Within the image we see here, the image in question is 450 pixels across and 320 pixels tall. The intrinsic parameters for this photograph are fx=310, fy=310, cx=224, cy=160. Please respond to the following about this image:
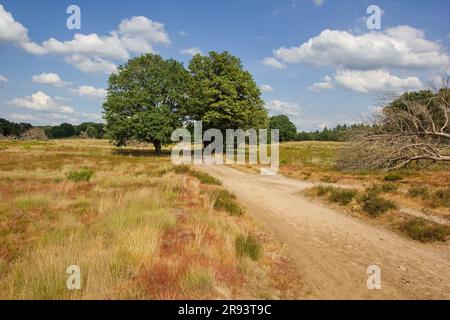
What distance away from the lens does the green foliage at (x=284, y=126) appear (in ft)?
386

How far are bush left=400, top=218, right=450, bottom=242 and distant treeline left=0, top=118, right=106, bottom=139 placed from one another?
114 meters

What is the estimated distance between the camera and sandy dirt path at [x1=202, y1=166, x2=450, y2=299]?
218 inches

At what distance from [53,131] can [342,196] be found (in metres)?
163

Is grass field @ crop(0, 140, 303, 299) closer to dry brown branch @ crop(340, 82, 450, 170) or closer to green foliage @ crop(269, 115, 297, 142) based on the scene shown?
dry brown branch @ crop(340, 82, 450, 170)

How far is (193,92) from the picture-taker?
4062cm

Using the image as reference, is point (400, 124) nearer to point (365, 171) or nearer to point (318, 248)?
point (365, 171)

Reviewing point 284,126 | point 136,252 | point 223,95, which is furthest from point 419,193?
point 284,126

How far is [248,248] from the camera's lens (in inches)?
261

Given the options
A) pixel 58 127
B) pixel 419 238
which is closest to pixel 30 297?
pixel 419 238

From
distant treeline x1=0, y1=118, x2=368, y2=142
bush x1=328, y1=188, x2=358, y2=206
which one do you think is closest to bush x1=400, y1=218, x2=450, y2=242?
bush x1=328, y1=188, x2=358, y2=206

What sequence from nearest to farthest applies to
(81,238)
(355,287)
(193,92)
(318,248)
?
1. (355,287)
2. (81,238)
3. (318,248)
4. (193,92)

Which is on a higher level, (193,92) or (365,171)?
(193,92)

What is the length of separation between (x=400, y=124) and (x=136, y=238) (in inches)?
738

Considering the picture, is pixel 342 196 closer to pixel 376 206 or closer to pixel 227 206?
pixel 376 206
